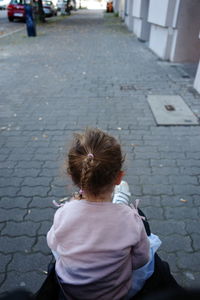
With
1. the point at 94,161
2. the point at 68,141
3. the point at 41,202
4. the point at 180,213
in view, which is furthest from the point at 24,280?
the point at 68,141

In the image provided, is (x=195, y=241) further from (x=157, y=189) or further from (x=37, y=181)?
(x=37, y=181)

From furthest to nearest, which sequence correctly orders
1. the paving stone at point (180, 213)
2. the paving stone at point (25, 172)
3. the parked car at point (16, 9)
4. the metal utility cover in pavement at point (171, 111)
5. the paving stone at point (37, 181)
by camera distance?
1. the parked car at point (16, 9)
2. the metal utility cover in pavement at point (171, 111)
3. the paving stone at point (25, 172)
4. the paving stone at point (37, 181)
5. the paving stone at point (180, 213)

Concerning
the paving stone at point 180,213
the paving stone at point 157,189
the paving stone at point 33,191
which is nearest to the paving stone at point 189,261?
the paving stone at point 180,213

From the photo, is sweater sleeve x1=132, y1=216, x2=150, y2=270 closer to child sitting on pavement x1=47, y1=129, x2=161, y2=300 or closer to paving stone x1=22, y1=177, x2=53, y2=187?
child sitting on pavement x1=47, y1=129, x2=161, y2=300

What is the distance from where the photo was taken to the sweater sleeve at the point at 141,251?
1184 mm

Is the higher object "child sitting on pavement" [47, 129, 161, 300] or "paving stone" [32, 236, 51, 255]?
"child sitting on pavement" [47, 129, 161, 300]

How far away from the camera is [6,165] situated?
3312mm

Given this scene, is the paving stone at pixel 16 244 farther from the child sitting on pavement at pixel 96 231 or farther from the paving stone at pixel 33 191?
the child sitting on pavement at pixel 96 231

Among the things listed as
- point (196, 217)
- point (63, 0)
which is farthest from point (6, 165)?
point (63, 0)

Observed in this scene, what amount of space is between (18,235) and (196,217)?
1.73m

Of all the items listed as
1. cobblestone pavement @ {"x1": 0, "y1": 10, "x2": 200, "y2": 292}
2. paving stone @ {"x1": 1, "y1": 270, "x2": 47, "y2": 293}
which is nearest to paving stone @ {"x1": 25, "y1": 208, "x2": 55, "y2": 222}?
cobblestone pavement @ {"x1": 0, "y1": 10, "x2": 200, "y2": 292}

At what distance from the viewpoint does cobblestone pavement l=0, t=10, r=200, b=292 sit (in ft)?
7.24

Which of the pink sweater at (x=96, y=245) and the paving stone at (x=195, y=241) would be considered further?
the paving stone at (x=195, y=241)

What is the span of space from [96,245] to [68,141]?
2819 millimetres
